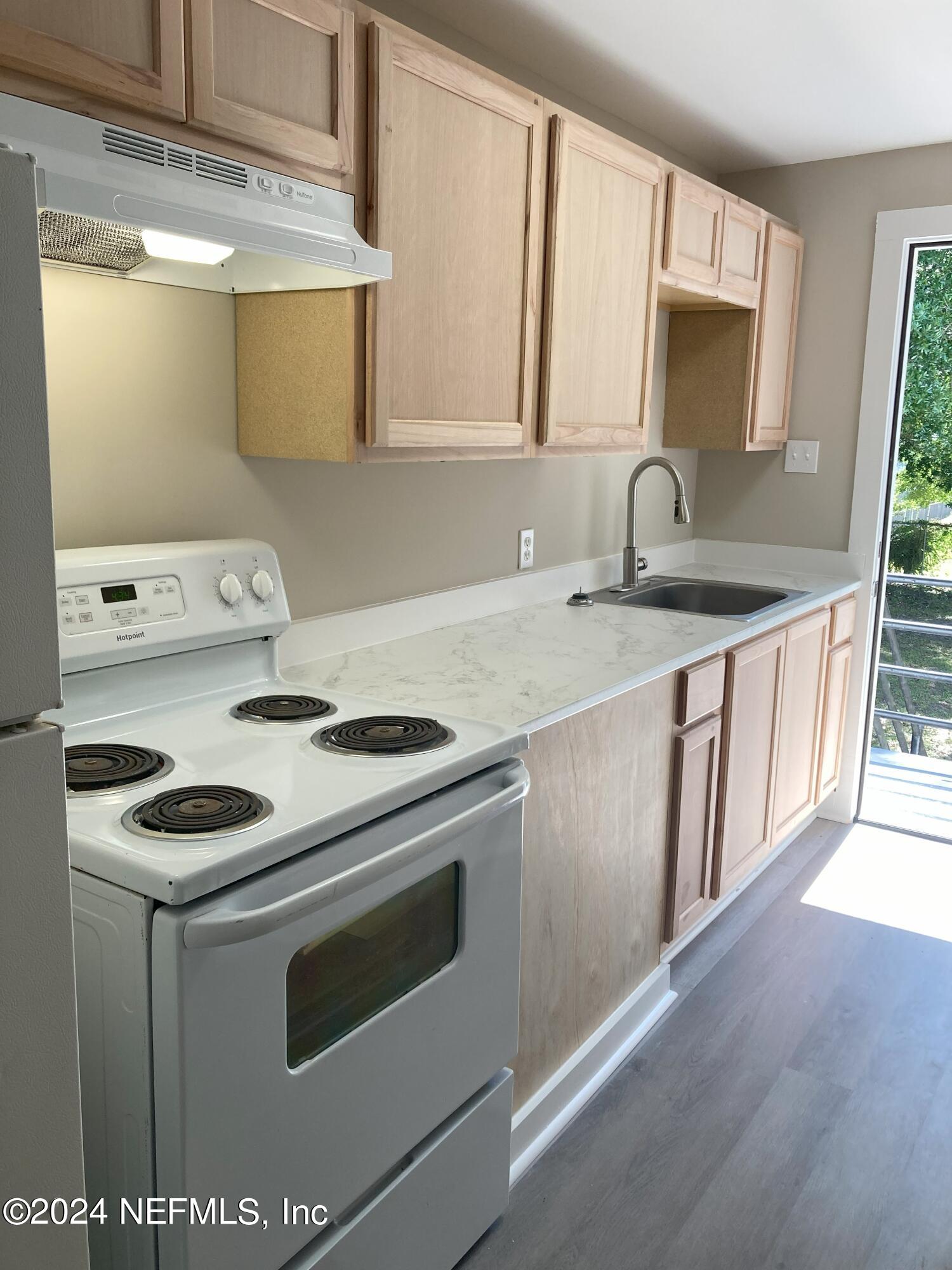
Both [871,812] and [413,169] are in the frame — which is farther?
[871,812]

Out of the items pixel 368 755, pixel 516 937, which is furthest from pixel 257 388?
pixel 516 937

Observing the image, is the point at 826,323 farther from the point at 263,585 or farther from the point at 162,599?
the point at 162,599

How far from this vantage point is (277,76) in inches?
59.5

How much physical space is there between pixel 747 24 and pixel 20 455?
2207 mm

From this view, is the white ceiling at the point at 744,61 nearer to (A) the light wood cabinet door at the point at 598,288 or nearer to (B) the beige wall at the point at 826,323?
(B) the beige wall at the point at 826,323

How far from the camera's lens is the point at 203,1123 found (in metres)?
1.10

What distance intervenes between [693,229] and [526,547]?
1.00 meters

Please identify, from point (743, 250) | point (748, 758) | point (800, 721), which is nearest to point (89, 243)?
point (748, 758)

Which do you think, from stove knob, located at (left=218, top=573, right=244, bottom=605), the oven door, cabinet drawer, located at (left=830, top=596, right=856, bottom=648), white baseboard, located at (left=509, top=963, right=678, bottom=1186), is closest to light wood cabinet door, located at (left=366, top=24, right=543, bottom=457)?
stove knob, located at (left=218, top=573, right=244, bottom=605)

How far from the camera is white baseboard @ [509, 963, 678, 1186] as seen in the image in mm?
1942

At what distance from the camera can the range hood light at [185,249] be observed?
→ 4.55ft

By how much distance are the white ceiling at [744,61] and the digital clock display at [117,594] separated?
4.92 ft

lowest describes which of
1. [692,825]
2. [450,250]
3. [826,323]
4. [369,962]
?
[692,825]

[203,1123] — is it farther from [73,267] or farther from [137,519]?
[73,267]
